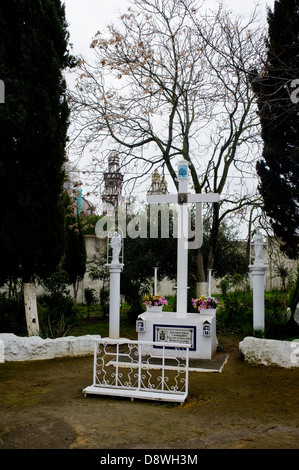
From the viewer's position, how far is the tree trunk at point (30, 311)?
29.2 feet

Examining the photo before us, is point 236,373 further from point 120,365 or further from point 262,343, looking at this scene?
point 120,365

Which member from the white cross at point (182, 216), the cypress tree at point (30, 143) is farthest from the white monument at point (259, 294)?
the cypress tree at point (30, 143)

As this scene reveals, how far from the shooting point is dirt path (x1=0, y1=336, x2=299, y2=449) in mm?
3938

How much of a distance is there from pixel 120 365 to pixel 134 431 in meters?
3.50

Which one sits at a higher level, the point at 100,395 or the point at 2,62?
the point at 2,62

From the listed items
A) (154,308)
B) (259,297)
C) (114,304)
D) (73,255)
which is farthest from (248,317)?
(73,255)

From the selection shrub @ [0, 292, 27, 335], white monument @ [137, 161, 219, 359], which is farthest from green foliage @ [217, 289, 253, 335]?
shrub @ [0, 292, 27, 335]

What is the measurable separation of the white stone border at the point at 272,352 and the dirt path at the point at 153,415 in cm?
30

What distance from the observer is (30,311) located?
8930mm

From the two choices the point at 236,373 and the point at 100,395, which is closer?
the point at 100,395

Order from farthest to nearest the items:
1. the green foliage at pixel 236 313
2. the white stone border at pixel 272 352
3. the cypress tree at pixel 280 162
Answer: the green foliage at pixel 236 313
the cypress tree at pixel 280 162
the white stone border at pixel 272 352

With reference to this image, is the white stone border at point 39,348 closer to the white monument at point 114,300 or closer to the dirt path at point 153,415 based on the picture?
the dirt path at point 153,415
